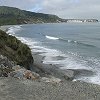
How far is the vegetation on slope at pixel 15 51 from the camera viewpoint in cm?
2864

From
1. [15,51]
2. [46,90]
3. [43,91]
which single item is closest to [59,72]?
[15,51]

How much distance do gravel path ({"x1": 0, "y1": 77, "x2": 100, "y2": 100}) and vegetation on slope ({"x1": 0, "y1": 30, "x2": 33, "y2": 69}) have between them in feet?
31.5

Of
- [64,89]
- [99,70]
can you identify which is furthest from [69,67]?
[64,89]

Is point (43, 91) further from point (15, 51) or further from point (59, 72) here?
point (15, 51)

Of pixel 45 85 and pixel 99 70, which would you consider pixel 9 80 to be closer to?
pixel 45 85

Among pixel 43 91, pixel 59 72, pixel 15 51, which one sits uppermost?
pixel 15 51

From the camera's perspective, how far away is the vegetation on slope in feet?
94.0

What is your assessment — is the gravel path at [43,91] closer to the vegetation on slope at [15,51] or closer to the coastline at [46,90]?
the coastline at [46,90]

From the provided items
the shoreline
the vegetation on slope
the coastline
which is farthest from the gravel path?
the shoreline

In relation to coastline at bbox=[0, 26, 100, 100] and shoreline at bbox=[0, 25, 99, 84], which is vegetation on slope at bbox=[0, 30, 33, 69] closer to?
shoreline at bbox=[0, 25, 99, 84]

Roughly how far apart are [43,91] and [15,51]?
14.9m

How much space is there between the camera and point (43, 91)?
16891mm

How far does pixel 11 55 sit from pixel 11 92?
12675mm

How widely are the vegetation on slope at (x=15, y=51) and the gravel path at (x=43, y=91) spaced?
378 inches
